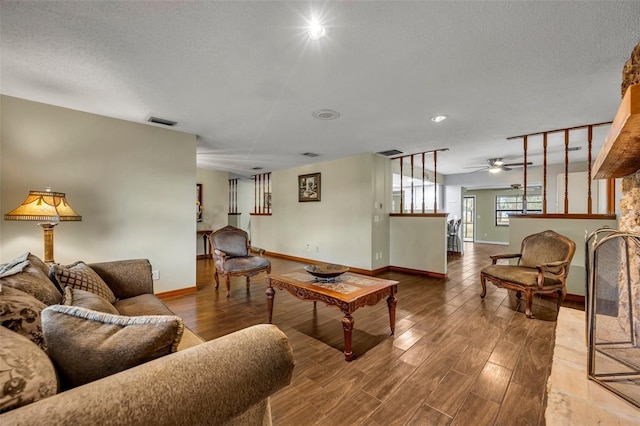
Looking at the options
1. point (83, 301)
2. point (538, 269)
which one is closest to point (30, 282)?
point (83, 301)

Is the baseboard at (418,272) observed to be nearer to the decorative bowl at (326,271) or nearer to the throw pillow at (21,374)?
the decorative bowl at (326,271)

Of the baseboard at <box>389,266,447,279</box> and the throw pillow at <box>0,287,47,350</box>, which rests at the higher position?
the throw pillow at <box>0,287,47,350</box>

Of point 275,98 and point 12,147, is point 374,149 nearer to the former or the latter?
point 275,98

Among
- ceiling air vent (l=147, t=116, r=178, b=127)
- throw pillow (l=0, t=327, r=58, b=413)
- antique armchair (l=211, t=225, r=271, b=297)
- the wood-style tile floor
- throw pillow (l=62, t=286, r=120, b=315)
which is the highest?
ceiling air vent (l=147, t=116, r=178, b=127)

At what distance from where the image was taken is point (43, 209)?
7.63 ft

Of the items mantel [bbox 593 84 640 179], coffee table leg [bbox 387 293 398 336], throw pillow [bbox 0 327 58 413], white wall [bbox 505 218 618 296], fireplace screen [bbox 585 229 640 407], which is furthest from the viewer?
white wall [bbox 505 218 618 296]

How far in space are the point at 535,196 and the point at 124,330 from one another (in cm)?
1079

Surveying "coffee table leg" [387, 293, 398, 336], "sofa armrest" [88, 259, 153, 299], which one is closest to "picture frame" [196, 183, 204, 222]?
"sofa armrest" [88, 259, 153, 299]

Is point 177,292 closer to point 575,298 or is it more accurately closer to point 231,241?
point 231,241

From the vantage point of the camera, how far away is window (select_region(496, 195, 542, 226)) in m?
8.57

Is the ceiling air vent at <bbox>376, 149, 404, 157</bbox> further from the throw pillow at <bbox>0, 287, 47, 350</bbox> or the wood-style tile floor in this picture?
the throw pillow at <bbox>0, 287, 47, 350</bbox>

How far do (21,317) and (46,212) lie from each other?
2001 mm

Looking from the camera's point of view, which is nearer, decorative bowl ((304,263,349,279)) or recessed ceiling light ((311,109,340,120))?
decorative bowl ((304,263,349,279))

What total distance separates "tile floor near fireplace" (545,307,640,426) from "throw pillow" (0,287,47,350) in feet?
6.65
